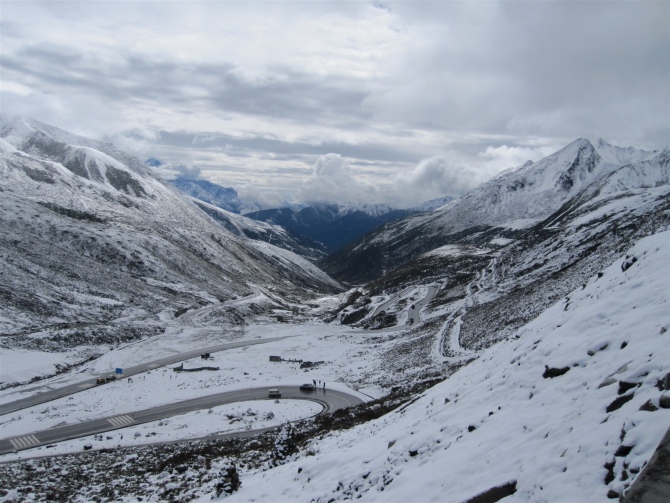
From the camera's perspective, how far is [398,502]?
11.2m

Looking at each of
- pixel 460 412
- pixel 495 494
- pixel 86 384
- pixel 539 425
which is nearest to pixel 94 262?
pixel 86 384

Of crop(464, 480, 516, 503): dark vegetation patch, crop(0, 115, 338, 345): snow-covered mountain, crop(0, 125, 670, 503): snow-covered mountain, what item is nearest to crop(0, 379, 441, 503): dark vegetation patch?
crop(0, 125, 670, 503): snow-covered mountain

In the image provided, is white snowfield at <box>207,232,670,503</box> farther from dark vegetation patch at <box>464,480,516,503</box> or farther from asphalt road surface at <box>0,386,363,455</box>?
asphalt road surface at <box>0,386,363,455</box>

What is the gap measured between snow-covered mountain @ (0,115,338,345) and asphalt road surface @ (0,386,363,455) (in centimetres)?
3922

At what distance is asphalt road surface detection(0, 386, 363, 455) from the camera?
1351 inches

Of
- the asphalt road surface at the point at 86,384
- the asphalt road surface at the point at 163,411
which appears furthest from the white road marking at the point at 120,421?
the asphalt road surface at the point at 86,384

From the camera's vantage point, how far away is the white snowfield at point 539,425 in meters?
9.09

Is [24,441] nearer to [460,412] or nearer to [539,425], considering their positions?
[460,412]

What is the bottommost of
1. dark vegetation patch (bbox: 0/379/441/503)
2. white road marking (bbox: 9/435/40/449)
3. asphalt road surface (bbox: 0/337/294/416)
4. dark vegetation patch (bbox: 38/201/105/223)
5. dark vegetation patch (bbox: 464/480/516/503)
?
asphalt road surface (bbox: 0/337/294/416)

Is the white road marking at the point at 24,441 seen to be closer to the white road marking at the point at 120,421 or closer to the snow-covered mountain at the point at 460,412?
the snow-covered mountain at the point at 460,412

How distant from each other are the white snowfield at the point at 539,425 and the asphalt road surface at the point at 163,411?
23202 mm

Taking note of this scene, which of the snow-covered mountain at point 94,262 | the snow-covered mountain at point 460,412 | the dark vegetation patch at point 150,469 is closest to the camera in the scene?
the snow-covered mountain at point 460,412

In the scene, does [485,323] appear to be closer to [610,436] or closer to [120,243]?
[610,436]

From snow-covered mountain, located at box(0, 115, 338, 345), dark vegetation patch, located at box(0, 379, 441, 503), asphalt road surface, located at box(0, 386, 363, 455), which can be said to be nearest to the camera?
dark vegetation patch, located at box(0, 379, 441, 503)
